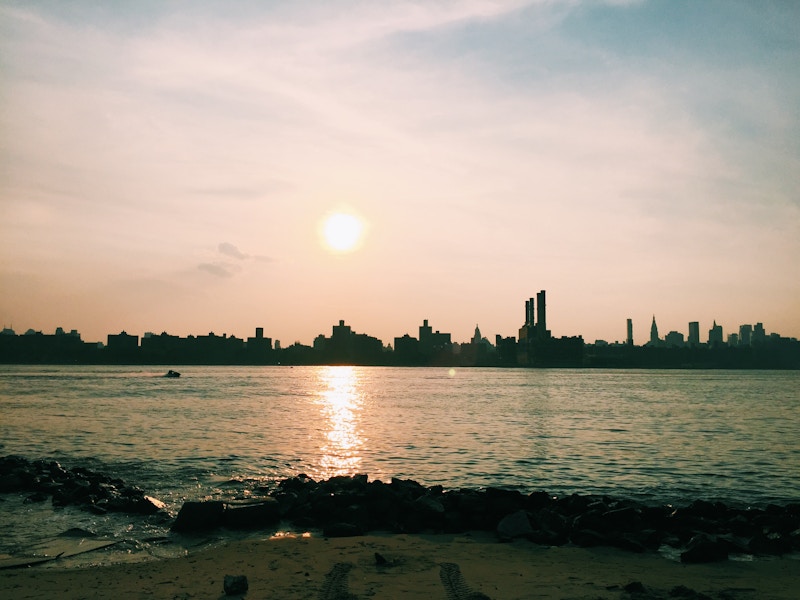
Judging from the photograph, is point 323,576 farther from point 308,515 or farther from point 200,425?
point 200,425

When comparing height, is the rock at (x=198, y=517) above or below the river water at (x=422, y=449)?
above

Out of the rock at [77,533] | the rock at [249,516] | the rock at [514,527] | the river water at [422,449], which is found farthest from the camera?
the river water at [422,449]

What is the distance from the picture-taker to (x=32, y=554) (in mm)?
14977

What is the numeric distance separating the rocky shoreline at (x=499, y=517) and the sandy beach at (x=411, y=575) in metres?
0.78

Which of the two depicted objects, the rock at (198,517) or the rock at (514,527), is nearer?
the rock at (514,527)

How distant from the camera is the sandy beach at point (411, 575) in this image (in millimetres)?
11789

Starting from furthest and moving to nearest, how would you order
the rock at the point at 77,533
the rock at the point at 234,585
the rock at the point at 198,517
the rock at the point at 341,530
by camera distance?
the rock at the point at 198,517 < the rock at the point at 77,533 < the rock at the point at 341,530 < the rock at the point at 234,585

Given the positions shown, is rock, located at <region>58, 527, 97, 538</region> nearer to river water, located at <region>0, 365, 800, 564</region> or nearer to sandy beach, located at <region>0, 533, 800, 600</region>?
river water, located at <region>0, 365, 800, 564</region>

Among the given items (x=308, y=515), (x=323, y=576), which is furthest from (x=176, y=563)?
(x=308, y=515)

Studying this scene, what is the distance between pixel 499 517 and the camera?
17938mm

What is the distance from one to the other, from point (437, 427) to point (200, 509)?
1292 inches

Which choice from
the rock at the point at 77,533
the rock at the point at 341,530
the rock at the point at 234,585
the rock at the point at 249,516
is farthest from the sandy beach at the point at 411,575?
the rock at the point at 77,533

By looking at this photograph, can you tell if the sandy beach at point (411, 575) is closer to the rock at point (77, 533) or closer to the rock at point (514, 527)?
the rock at point (514, 527)

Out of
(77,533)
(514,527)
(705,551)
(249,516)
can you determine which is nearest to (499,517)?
(514,527)
